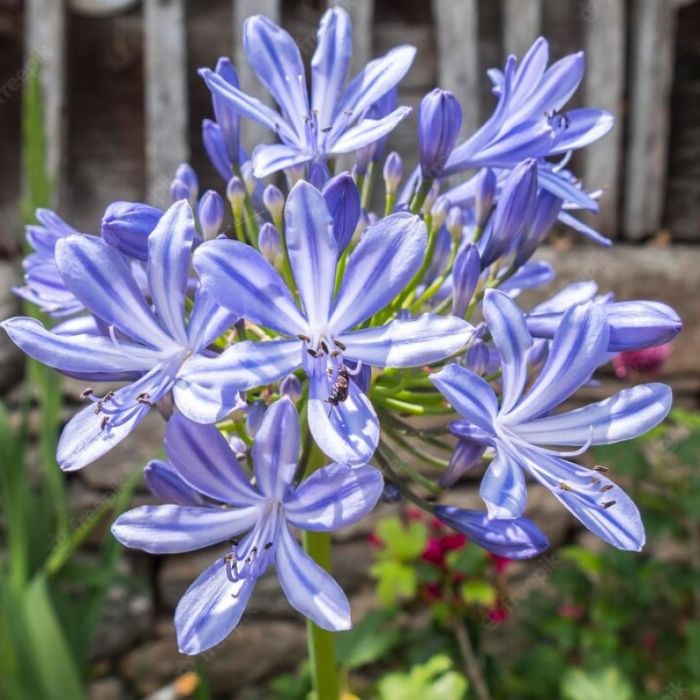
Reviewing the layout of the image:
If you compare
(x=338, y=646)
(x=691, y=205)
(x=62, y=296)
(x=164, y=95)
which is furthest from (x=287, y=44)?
(x=691, y=205)

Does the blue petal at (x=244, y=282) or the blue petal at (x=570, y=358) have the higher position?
the blue petal at (x=244, y=282)

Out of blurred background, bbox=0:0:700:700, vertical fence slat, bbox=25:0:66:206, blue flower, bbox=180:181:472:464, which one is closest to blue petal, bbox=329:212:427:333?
blue flower, bbox=180:181:472:464

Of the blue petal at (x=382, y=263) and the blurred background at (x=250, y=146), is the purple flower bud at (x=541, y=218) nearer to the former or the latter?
the blue petal at (x=382, y=263)

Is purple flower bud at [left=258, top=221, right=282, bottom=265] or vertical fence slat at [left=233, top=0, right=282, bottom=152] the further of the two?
vertical fence slat at [left=233, top=0, right=282, bottom=152]

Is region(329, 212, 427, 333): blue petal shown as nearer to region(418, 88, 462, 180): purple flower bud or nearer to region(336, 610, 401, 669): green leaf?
region(418, 88, 462, 180): purple flower bud

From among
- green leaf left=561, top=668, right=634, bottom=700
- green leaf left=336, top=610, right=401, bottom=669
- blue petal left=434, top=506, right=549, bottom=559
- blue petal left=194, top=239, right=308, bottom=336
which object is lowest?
green leaf left=561, top=668, right=634, bottom=700

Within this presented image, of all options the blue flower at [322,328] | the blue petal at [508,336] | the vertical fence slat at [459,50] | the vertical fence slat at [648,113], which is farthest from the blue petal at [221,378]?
the vertical fence slat at [648,113]
